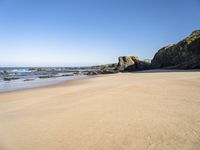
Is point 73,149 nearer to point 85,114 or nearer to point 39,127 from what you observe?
point 39,127

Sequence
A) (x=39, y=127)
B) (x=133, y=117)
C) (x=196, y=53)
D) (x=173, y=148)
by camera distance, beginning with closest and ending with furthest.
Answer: (x=173, y=148) → (x=39, y=127) → (x=133, y=117) → (x=196, y=53)

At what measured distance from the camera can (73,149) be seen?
3373mm

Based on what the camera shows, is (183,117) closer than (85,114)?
Yes

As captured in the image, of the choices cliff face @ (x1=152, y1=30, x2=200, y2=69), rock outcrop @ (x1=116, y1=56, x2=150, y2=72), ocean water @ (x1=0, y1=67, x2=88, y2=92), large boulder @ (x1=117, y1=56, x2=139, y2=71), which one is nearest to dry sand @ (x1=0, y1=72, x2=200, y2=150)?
ocean water @ (x1=0, y1=67, x2=88, y2=92)

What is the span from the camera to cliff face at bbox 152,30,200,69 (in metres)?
29.9

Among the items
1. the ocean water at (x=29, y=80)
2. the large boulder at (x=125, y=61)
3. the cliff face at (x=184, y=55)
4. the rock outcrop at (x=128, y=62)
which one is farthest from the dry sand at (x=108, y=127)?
the large boulder at (x=125, y=61)

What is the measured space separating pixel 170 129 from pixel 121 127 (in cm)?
106

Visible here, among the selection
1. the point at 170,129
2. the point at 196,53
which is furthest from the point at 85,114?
the point at 196,53

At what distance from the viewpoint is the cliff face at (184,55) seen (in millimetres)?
29900

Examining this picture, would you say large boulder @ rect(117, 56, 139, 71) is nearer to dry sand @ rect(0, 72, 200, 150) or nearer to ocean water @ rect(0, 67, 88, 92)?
ocean water @ rect(0, 67, 88, 92)

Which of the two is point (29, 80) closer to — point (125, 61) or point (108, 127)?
point (108, 127)

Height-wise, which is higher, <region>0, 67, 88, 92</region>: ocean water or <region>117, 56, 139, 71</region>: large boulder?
<region>117, 56, 139, 71</region>: large boulder

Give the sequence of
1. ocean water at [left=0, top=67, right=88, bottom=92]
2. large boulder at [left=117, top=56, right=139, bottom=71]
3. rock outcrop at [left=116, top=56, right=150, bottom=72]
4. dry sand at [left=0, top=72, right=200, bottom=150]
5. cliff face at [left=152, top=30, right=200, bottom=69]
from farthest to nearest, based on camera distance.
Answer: large boulder at [left=117, top=56, right=139, bottom=71], rock outcrop at [left=116, top=56, right=150, bottom=72], cliff face at [left=152, top=30, right=200, bottom=69], ocean water at [left=0, top=67, right=88, bottom=92], dry sand at [left=0, top=72, right=200, bottom=150]

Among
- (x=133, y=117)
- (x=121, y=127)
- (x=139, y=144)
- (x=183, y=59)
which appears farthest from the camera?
(x=183, y=59)
